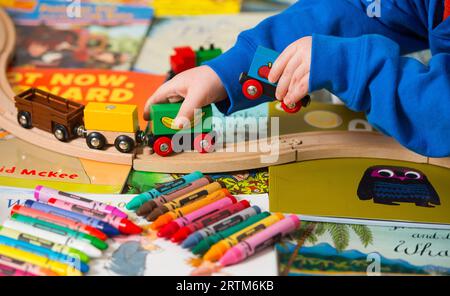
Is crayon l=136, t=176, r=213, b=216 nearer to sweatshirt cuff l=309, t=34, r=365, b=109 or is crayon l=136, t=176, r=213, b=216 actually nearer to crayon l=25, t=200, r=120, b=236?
crayon l=25, t=200, r=120, b=236

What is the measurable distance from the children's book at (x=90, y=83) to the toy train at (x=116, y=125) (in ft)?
0.42

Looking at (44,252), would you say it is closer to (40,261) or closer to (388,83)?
(40,261)

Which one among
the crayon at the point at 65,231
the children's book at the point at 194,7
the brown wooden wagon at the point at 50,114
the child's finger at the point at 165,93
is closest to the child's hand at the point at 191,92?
the child's finger at the point at 165,93

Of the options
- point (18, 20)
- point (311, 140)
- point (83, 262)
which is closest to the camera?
point (83, 262)

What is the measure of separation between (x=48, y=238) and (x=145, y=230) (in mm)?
102

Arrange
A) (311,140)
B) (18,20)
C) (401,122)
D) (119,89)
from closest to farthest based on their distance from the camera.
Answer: (401,122) < (311,140) < (119,89) < (18,20)

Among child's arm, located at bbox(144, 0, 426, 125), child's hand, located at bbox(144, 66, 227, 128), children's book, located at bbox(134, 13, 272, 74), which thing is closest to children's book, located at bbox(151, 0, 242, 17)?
children's book, located at bbox(134, 13, 272, 74)

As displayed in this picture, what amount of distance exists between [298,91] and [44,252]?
34 centimetres

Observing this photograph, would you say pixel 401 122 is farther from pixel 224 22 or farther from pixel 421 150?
pixel 224 22

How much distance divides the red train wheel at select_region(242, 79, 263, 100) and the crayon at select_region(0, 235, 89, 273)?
0.30m

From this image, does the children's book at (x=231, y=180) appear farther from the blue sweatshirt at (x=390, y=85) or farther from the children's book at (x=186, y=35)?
the children's book at (x=186, y=35)

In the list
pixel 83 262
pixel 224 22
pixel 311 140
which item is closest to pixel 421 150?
pixel 311 140

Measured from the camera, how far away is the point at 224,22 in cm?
125

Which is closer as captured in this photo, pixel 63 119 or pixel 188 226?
pixel 188 226
